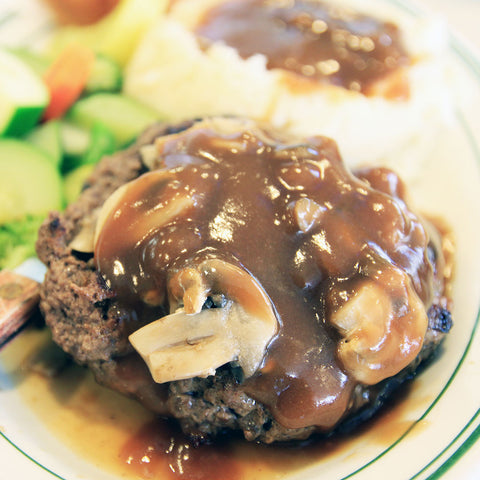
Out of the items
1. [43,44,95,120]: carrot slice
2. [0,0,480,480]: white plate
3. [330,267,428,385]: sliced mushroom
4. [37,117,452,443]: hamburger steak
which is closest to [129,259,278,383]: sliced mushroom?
[37,117,452,443]: hamburger steak

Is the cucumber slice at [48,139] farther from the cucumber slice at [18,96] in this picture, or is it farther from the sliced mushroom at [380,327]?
the sliced mushroom at [380,327]

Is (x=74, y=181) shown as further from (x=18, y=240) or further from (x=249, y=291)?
(x=249, y=291)

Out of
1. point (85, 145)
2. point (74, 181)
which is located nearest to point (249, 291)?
point (74, 181)

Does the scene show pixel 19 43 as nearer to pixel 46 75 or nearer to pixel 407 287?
pixel 46 75

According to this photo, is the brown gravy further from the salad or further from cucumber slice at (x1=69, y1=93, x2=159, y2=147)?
cucumber slice at (x1=69, y1=93, x2=159, y2=147)

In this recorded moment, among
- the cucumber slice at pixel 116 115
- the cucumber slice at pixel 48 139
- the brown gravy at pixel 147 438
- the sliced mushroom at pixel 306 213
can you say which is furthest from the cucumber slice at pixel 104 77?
the sliced mushroom at pixel 306 213

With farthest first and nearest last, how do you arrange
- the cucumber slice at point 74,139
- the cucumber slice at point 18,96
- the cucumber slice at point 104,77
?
the cucumber slice at point 104,77, the cucumber slice at point 74,139, the cucumber slice at point 18,96

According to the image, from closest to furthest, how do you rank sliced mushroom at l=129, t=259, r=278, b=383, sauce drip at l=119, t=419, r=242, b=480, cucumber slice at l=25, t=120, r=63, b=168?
sliced mushroom at l=129, t=259, r=278, b=383 < sauce drip at l=119, t=419, r=242, b=480 < cucumber slice at l=25, t=120, r=63, b=168
